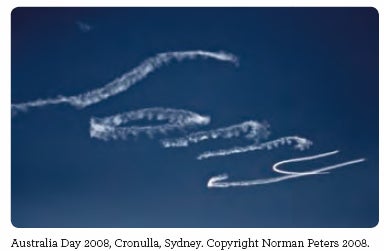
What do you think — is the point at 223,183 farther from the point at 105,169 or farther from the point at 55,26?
the point at 55,26

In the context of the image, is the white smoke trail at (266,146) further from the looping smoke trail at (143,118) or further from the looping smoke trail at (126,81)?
the looping smoke trail at (126,81)

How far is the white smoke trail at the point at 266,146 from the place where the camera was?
59.7 inches

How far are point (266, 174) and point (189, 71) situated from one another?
0.41m

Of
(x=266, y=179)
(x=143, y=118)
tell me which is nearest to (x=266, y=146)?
(x=266, y=179)

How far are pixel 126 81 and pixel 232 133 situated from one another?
1.22ft

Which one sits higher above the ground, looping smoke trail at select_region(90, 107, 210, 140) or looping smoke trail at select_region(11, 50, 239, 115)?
looping smoke trail at select_region(11, 50, 239, 115)

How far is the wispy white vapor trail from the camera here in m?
1.51

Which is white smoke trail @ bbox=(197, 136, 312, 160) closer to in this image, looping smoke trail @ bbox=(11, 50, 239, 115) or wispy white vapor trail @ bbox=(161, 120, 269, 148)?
wispy white vapor trail @ bbox=(161, 120, 269, 148)

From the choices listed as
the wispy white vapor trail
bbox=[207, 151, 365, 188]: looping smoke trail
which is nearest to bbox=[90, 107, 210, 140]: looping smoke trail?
the wispy white vapor trail

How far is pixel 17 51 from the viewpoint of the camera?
1525 mm

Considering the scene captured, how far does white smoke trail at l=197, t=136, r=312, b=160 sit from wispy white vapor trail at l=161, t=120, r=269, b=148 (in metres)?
0.03

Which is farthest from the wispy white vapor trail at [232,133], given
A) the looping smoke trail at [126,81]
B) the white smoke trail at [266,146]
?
the looping smoke trail at [126,81]

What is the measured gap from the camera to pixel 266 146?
1.52m

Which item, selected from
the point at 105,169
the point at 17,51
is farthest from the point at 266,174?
the point at 17,51
